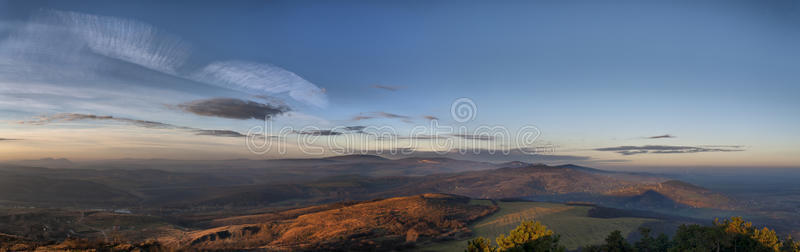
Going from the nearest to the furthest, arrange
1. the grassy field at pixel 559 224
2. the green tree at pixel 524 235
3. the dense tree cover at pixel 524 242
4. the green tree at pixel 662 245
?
the dense tree cover at pixel 524 242 → the green tree at pixel 524 235 → the green tree at pixel 662 245 → the grassy field at pixel 559 224

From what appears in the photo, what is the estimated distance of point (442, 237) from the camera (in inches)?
3701

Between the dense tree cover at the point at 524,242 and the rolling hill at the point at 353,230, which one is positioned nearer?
the dense tree cover at the point at 524,242

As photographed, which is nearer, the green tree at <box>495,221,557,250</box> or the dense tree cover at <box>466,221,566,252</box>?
the dense tree cover at <box>466,221,566,252</box>

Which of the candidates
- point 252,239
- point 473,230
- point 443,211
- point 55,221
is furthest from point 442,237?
point 55,221

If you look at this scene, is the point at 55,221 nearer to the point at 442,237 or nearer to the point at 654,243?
the point at 442,237

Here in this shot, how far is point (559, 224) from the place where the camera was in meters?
116

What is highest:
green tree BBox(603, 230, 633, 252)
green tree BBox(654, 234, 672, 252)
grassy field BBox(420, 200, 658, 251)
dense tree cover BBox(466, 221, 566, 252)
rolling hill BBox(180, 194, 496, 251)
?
dense tree cover BBox(466, 221, 566, 252)

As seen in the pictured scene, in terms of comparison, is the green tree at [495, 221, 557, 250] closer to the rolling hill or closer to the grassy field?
the rolling hill

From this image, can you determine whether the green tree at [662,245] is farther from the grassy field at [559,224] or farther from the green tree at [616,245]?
the grassy field at [559,224]

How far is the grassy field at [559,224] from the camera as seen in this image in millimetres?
95938

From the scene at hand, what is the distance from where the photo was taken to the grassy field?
95.9m

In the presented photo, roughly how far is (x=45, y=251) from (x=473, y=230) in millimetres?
100787

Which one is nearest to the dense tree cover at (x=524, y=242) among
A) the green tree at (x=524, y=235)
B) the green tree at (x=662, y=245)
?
the green tree at (x=524, y=235)

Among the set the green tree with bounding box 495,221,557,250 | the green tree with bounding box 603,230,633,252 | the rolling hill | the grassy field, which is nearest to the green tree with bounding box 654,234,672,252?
the green tree with bounding box 603,230,633,252
